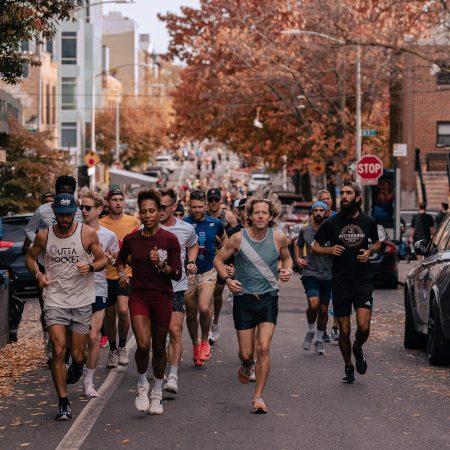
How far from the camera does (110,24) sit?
147 m

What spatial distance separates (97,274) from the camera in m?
13.1

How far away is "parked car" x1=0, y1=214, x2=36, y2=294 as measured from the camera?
1000 inches

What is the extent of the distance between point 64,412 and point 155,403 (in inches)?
32.3

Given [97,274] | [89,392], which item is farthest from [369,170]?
[89,392]

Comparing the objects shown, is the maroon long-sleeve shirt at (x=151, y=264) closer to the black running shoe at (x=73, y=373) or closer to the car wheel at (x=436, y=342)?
the black running shoe at (x=73, y=373)

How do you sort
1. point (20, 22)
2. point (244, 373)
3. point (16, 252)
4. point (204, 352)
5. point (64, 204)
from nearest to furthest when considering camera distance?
point (64, 204), point (244, 373), point (204, 352), point (20, 22), point (16, 252)

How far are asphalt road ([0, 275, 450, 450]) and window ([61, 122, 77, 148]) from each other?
60195mm

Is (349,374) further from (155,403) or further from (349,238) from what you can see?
(155,403)

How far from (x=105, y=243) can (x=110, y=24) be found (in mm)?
136826

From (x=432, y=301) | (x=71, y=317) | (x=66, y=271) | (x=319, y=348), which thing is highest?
(x=66, y=271)

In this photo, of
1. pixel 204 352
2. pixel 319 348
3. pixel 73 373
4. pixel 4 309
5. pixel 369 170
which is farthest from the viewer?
pixel 369 170

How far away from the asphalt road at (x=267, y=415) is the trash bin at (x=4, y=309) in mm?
1438

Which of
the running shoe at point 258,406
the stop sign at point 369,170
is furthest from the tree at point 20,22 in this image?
the stop sign at point 369,170

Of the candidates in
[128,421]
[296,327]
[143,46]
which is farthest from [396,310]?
[143,46]
